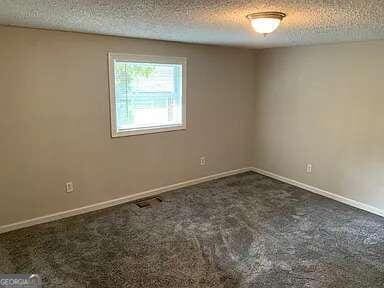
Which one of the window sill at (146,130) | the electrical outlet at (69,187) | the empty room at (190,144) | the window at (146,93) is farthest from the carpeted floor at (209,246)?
the window at (146,93)

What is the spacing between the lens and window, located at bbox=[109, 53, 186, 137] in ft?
12.3

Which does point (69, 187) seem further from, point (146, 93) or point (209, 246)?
point (209, 246)

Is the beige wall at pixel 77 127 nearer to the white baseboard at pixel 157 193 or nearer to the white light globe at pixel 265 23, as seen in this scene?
the white baseboard at pixel 157 193

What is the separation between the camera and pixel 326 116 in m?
4.14

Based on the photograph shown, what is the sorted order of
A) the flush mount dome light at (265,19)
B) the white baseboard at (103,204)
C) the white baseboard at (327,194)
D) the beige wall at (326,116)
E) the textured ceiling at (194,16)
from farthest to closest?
the white baseboard at (327,194)
the beige wall at (326,116)
the white baseboard at (103,204)
the flush mount dome light at (265,19)
the textured ceiling at (194,16)

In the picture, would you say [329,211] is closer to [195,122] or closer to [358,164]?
[358,164]

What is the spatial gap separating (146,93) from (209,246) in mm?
2119

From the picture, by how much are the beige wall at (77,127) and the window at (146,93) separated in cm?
11

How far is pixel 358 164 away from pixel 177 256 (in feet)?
8.60

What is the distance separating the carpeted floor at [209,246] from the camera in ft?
8.20

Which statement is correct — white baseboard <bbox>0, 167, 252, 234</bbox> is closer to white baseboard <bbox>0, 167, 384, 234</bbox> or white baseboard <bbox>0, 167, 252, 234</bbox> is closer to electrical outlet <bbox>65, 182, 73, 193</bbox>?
white baseboard <bbox>0, 167, 384, 234</bbox>

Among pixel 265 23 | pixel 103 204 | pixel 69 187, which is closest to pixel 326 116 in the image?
pixel 265 23

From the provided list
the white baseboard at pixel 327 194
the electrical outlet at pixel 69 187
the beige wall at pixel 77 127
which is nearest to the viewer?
the beige wall at pixel 77 127

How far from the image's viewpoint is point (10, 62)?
9.84 ft
